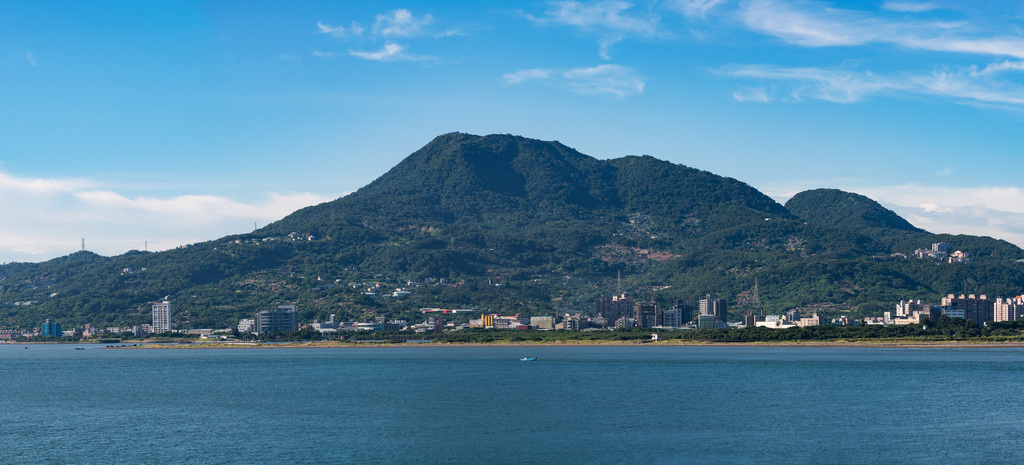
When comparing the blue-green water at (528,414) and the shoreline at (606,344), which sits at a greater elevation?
the blue-green water at (528,414)

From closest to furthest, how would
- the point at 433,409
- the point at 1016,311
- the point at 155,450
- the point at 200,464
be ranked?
the point at 200,464 → the point at 155,450 → the point at 433,409 → the point at 1016,311

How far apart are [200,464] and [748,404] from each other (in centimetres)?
3645

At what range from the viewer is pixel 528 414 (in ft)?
200

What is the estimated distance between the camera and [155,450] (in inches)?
1925

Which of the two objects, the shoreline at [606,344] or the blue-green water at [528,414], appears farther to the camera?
the shoreline at [606,344]

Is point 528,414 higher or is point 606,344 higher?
point 528,414

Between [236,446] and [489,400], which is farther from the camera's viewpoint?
[489,400]

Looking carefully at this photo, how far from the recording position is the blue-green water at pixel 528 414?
155 ft

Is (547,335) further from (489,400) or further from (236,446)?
(236,446)

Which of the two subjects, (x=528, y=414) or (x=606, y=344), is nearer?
(x=528, y=414)

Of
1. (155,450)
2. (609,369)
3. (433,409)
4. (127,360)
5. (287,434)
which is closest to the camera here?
(155,450)

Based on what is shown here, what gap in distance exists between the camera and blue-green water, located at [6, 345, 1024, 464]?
155 ft

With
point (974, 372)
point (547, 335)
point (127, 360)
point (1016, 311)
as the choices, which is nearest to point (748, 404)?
Answer: point (974, 372)

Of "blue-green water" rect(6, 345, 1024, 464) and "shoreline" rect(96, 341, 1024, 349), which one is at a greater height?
"blue-green water" rect(6, 345, 1024, 464)
